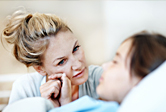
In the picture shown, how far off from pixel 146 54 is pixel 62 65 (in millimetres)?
252

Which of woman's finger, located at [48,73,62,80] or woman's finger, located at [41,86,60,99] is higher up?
woman's finger, located at [48,73,62,80]

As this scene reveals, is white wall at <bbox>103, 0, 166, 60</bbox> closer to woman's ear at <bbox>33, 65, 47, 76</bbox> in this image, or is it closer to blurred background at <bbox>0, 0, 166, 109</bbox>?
blurred background at <bbox>0, 0, 166, 109</bbox>

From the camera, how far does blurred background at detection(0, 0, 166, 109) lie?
1.90 ft

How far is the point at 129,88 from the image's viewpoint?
0.34m

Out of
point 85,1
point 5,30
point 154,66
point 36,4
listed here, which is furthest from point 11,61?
point 154,66

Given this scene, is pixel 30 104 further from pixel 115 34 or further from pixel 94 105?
pixel 115 34

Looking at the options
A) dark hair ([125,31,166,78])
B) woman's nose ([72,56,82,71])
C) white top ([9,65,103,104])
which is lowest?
white top ([9,65,103,104])

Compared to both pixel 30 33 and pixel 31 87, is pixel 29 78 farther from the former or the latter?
pixel 30 33

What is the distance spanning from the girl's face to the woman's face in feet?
0.53

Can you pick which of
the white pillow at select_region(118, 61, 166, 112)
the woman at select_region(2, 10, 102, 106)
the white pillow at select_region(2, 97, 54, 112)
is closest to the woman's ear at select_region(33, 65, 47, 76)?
the woman at select_region(2, 10, 102, 106)

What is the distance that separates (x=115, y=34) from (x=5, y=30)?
33cm

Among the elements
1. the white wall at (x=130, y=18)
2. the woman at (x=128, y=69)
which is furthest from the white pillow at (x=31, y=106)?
the white wall at (x=130, y=18)

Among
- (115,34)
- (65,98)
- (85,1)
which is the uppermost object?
(85,1)

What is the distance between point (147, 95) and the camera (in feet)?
1.05
